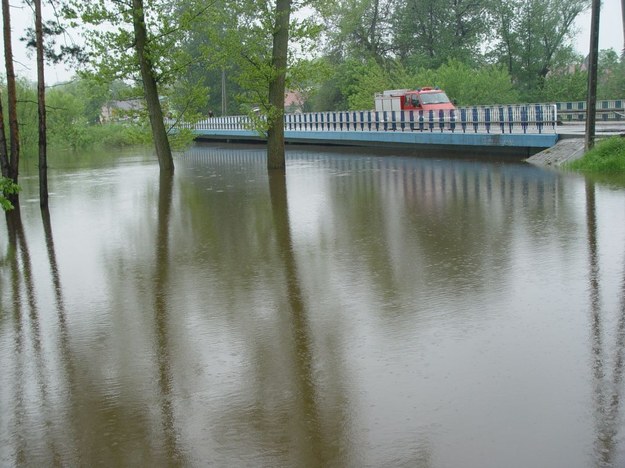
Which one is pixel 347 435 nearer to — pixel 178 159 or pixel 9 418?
pixel 9 418

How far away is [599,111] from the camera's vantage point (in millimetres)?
35656

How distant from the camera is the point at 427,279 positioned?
9617 millimetres

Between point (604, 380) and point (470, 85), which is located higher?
point (470, 85)

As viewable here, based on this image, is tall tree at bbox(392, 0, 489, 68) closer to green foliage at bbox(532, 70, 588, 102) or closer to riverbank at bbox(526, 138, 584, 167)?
green foliage at bbox(532, 70, 588, 102)

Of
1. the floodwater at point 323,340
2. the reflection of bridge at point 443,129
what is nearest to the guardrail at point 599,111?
the reflection of bridge at point 443,129

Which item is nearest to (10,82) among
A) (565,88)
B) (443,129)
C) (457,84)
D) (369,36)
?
(443,129)

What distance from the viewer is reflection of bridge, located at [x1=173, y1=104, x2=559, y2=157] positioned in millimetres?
27578

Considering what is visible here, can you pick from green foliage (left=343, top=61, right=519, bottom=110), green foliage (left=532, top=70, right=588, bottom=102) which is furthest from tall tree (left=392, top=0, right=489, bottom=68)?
green foliage (left=343, top=61, right=519, bottom=110)

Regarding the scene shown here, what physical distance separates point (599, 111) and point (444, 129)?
7.77 metres

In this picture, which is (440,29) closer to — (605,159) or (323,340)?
(605,159)

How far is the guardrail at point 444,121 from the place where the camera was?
27672mm

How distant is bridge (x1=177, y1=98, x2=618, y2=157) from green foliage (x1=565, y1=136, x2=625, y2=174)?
4198mm

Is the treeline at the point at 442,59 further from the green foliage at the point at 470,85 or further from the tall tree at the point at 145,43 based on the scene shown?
the tall tree at the point at 145,43

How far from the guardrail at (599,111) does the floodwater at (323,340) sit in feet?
71.2
